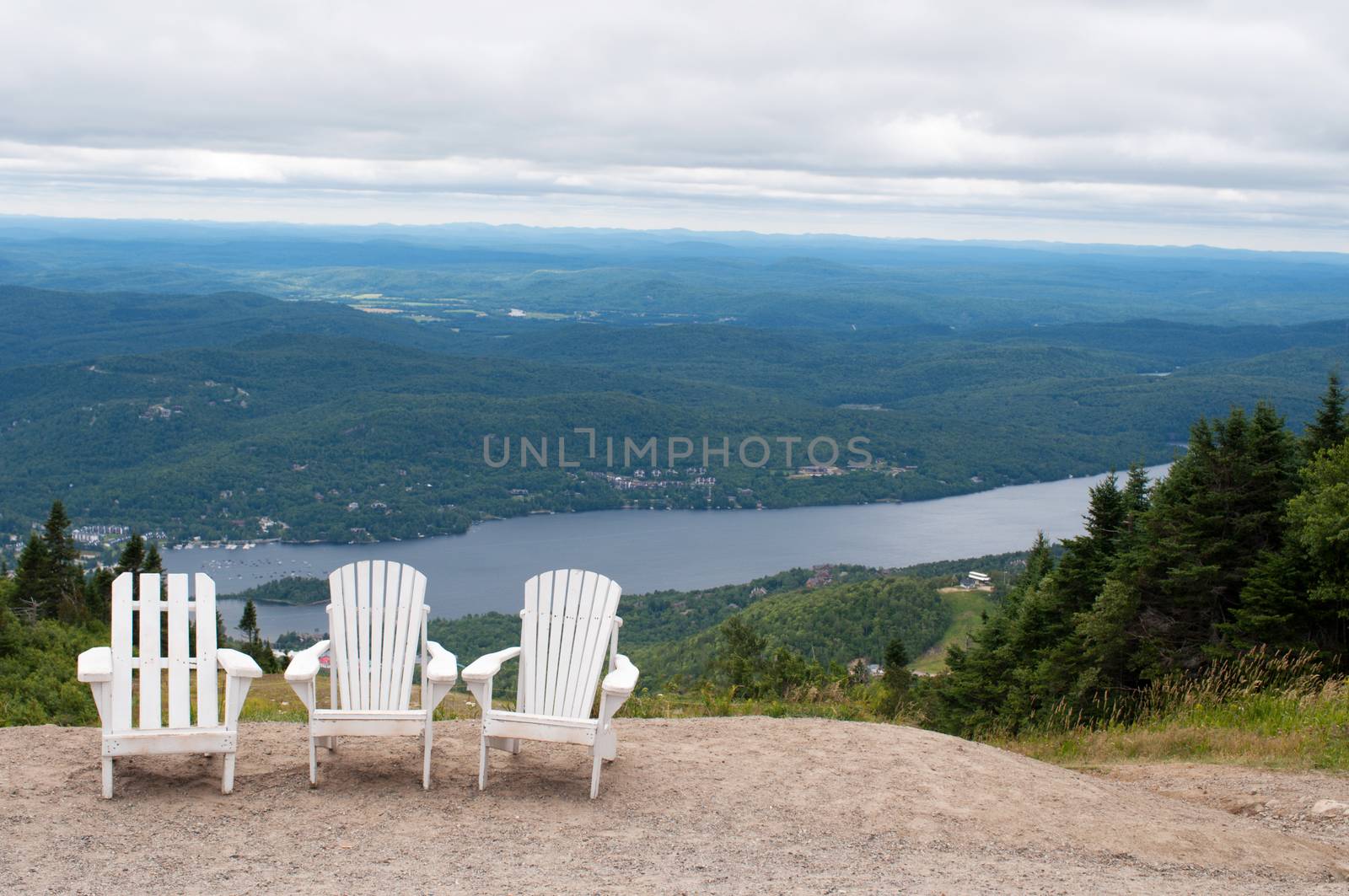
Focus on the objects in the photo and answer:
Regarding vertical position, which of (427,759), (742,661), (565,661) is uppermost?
(565,661)

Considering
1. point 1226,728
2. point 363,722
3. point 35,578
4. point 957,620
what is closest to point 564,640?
point 363,722

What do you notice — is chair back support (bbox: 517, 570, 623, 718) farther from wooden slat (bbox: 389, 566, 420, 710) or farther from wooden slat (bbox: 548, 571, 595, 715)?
wooden slat (bbox: 389, 566, 420, 710)

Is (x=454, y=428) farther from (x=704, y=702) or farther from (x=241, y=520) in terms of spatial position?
(x=704, y=702)

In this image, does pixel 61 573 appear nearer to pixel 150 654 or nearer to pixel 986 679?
pixel 986 679

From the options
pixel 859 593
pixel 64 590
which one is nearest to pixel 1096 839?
pixel 64 590

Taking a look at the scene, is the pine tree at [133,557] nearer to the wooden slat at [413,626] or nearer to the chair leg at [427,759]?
the wooden slat at [413,626]

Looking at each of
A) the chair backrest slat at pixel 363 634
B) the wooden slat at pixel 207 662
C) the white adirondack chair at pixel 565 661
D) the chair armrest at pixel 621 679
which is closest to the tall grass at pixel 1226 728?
the chair armrest at pixel 621 679
